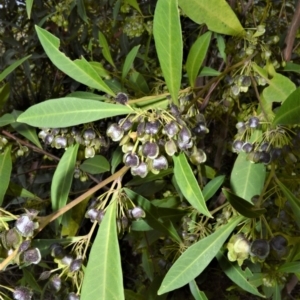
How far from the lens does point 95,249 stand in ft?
2.26

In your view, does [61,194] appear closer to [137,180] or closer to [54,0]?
[137,180]

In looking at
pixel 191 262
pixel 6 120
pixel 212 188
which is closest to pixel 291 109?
pixel 191 262

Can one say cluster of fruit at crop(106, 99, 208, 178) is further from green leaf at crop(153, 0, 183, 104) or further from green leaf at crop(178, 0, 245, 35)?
green leaf at crop(178, 0, 245, 35)

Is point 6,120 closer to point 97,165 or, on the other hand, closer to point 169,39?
point 97,165

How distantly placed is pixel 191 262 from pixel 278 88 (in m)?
0.44

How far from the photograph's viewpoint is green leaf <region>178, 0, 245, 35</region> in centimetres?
91

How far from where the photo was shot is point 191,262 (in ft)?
2.33

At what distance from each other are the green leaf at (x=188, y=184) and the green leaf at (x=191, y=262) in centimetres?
8

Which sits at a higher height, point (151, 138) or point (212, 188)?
point (151, 138)

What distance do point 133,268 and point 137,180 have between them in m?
1.24

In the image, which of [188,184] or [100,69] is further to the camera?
[100,69]

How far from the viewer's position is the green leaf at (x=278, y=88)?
951mm

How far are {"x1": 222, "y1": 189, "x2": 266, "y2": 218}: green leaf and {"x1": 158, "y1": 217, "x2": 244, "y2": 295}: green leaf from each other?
0.06 m

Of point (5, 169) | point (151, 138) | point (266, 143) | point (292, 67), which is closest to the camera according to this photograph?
point (151, 138)
